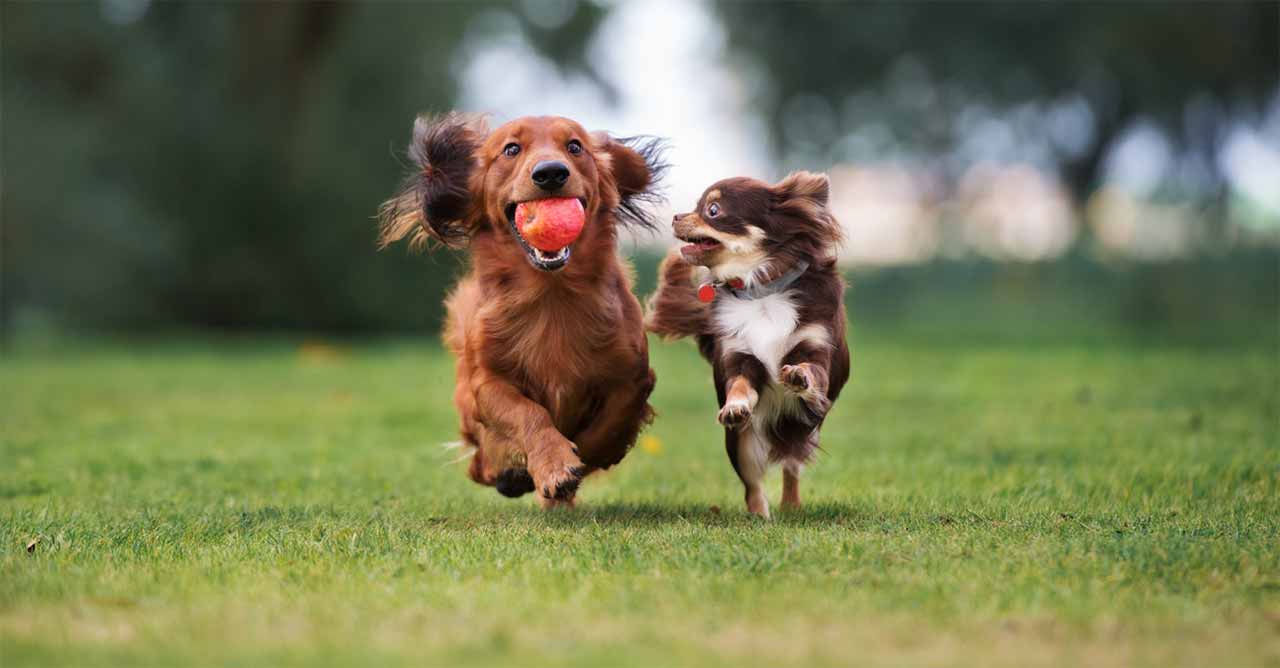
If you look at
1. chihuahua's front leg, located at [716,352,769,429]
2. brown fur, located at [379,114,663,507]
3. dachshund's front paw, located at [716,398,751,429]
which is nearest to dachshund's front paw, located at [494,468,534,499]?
brown fur, located at [379,114,663,507]

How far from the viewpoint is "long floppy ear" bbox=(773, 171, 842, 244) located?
514 centimetres

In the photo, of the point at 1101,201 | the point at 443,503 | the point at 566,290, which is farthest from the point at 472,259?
the point at 1101,201

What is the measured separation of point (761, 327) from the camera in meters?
4.97

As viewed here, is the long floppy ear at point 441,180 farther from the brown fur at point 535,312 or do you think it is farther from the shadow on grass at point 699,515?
the shadow on grass at point 699,515

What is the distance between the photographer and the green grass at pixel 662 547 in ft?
10.2

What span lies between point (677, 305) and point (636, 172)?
65 centimetres

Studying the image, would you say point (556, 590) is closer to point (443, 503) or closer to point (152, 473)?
point (443, 503)

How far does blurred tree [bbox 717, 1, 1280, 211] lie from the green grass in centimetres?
1383

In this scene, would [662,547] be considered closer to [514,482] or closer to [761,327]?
[761,327]

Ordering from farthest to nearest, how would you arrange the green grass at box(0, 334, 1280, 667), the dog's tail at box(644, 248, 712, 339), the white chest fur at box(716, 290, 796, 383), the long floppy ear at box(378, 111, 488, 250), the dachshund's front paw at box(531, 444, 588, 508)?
the long floppy ear at box(378, 111, 488, 250), the dog's tail at box(644, 248, 712, 339), the white chest fur at box(716, 290, 796, 383), the dachshund's front paw at box(531, 444, 588, 508), the green grass at box(0, 334, 1280, 667)

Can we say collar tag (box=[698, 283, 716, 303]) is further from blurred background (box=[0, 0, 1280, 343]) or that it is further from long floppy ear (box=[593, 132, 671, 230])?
blurred background (box=[0, 0, 1280, 343])

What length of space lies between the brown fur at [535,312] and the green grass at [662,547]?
33 cm

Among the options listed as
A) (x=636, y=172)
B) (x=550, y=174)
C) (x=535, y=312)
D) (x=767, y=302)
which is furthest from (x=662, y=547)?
(x=636, y=172)

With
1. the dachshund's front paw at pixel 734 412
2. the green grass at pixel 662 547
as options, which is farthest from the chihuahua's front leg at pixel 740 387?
the green grass at pixel 662 547
